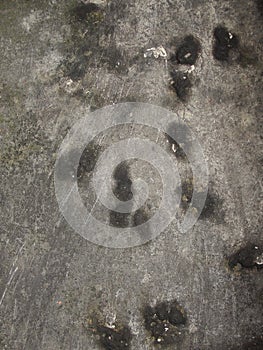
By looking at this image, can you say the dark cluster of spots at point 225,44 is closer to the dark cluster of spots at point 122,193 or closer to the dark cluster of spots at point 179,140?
the dark cluster of spots at point 179,140

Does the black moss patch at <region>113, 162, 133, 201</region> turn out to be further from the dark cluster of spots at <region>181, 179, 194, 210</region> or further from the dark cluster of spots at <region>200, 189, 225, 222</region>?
the dark cluster of spots at <region>200, 189, 225, 222</region>

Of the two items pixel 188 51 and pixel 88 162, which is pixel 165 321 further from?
pixel 188 51

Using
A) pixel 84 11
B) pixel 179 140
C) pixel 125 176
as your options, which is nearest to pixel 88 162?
pixel 125 176

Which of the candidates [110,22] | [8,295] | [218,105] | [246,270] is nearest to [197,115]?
[218,105]

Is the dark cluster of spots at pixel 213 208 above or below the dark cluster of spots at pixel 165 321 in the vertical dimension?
above

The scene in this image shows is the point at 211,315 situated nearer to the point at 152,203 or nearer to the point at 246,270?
the point at 246,270

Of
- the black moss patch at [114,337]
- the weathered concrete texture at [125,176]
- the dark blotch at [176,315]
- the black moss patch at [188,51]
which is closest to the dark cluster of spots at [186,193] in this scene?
the weathered concrete texture at [125,176]
